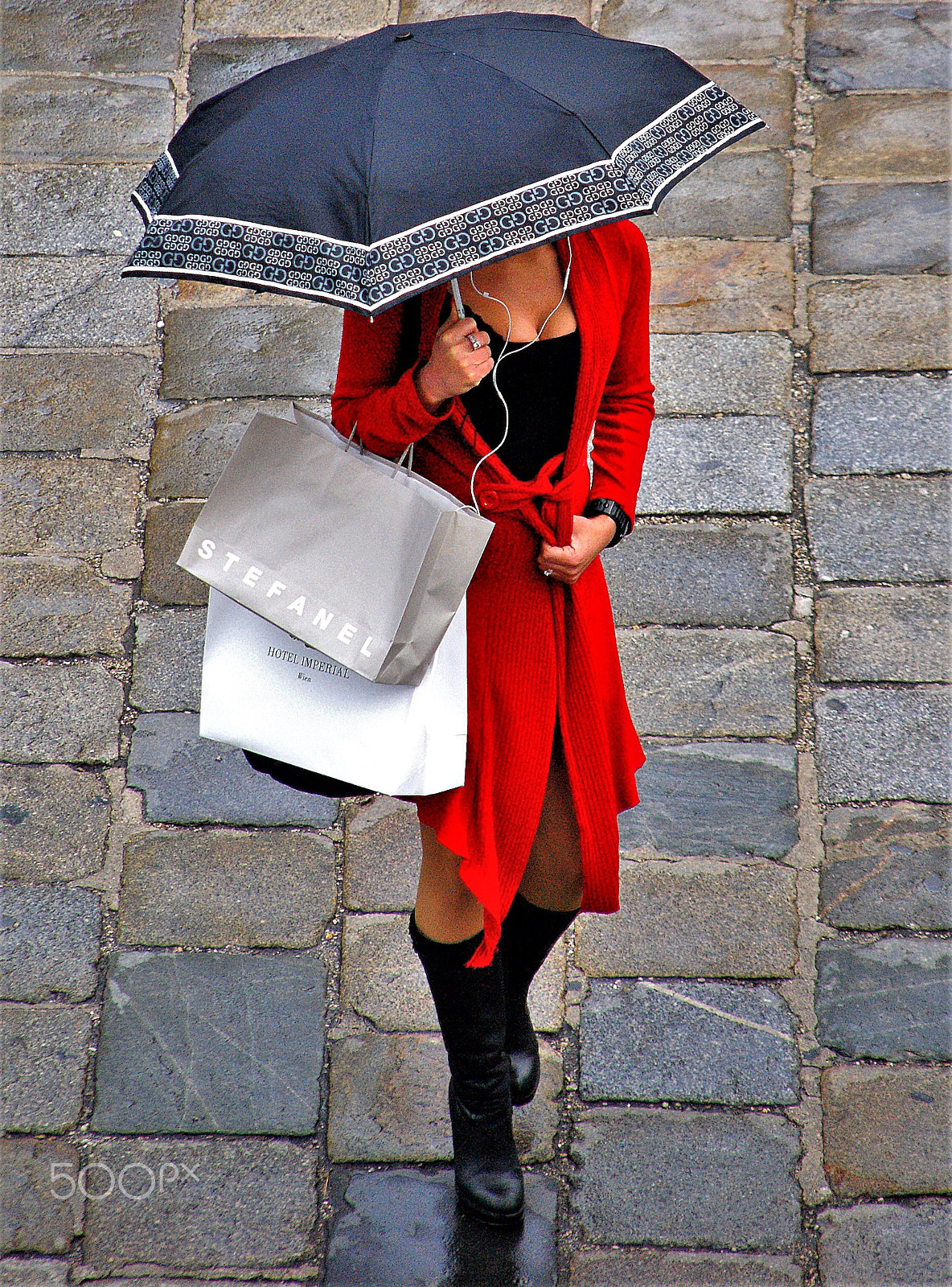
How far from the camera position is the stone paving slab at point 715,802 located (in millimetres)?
2936

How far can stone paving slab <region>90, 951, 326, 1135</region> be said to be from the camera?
8.36 ft

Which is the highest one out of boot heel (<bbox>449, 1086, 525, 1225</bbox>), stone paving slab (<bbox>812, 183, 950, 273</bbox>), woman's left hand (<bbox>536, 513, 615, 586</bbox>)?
stone paving slab (<bbox>812, 183, 950, 273</bbox>)

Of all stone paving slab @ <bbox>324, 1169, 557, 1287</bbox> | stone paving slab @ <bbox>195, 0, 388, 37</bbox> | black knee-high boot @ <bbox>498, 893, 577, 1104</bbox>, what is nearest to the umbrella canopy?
black knee-high boot @ <bbox>498, 893, 577, 1104</bbox>

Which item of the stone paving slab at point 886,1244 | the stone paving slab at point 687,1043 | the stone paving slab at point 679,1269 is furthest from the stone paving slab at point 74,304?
the stone paving slab at point 886,1244

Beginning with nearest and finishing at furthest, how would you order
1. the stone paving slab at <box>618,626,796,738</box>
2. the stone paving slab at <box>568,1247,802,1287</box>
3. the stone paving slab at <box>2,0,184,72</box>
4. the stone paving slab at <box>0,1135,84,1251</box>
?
the stone paving slab at <box>568,1247,802,1287</box>
the stone paving slab at <box>0,1135,84,1251</box>
the stone paving slab at <box>618,626,796,738</box>
the stone paving slab at <box>2,0,184,72</box>

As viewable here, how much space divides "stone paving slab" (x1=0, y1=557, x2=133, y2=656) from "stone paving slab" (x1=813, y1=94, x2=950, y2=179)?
271 cm

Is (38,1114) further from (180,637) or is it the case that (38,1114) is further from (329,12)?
(329,12)

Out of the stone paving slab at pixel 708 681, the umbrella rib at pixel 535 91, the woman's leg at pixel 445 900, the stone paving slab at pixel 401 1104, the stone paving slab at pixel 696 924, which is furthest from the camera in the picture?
the stone paving slab at pixel 708 681

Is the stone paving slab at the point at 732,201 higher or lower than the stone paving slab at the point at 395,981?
higher

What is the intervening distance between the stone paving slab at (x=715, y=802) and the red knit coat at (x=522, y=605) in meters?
0.82

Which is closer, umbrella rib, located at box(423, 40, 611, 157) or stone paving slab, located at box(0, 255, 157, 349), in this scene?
umbrella rib, located at box(423, 40, 611, 157)

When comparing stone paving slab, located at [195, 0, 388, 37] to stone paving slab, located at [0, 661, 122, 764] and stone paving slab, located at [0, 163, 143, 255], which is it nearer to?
stone paving slab, located at [0, 163, 143, 255]

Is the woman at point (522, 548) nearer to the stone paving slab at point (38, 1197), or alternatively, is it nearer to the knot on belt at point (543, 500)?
the knot on belt at point (543, 500)

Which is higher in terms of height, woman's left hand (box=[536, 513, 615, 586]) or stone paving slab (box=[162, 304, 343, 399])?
stone paving slab (box=[162, 304, 343, 399])
